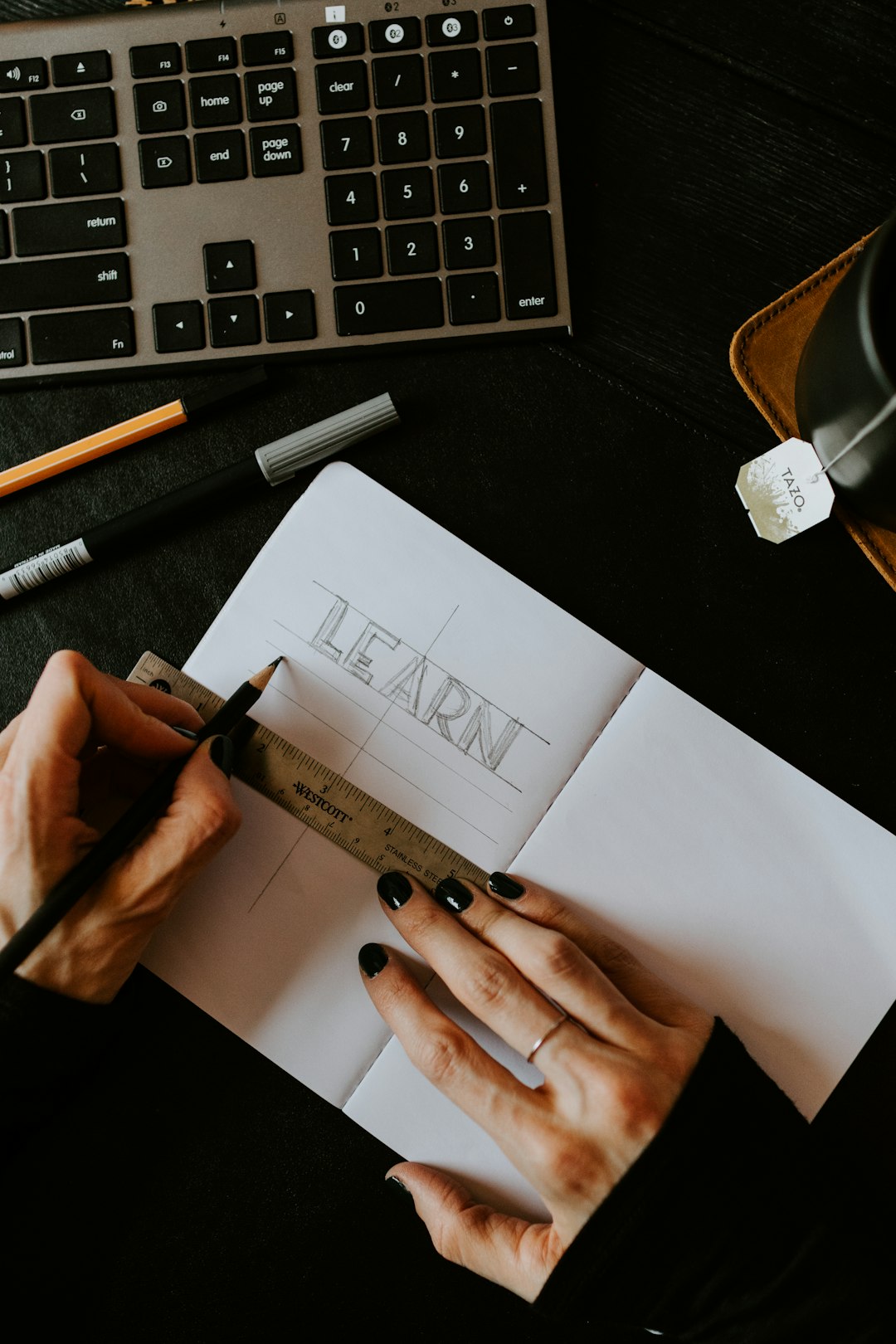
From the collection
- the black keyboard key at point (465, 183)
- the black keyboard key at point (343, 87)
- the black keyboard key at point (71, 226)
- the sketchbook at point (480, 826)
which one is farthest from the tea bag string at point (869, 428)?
the black keyboard key at point (71, 226)

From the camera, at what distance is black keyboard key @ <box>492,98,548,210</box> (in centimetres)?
61

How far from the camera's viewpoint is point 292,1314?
0.64m

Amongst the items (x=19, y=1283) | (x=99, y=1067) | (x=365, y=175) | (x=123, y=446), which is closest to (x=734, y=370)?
(x=365, y=175)

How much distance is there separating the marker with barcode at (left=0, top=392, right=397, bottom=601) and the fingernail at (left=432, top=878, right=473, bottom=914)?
313 mm

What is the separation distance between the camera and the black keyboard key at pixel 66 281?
2.04 feet

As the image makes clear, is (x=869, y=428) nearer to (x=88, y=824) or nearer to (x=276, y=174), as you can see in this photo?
(x=276, y=174)

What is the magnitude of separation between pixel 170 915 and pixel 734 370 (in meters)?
0.56

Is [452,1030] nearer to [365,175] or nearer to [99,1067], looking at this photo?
[99,1067]

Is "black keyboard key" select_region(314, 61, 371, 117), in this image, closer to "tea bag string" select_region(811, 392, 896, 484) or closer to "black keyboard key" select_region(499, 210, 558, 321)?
"black keyboard key" select_region(499, 210, 558, 321)

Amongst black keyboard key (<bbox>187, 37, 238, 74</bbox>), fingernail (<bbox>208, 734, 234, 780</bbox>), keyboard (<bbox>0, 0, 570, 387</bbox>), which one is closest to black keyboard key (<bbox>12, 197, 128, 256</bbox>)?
keyboard (<bbox>0, 0, 570, 387</bbox>)

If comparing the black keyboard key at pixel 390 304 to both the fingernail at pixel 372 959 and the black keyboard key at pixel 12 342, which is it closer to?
the black keyboard key at pixel 12 342

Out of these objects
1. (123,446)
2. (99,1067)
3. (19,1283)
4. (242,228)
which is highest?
(242,228)

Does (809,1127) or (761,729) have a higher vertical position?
(761,729)

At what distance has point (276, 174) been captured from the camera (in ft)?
2.05
